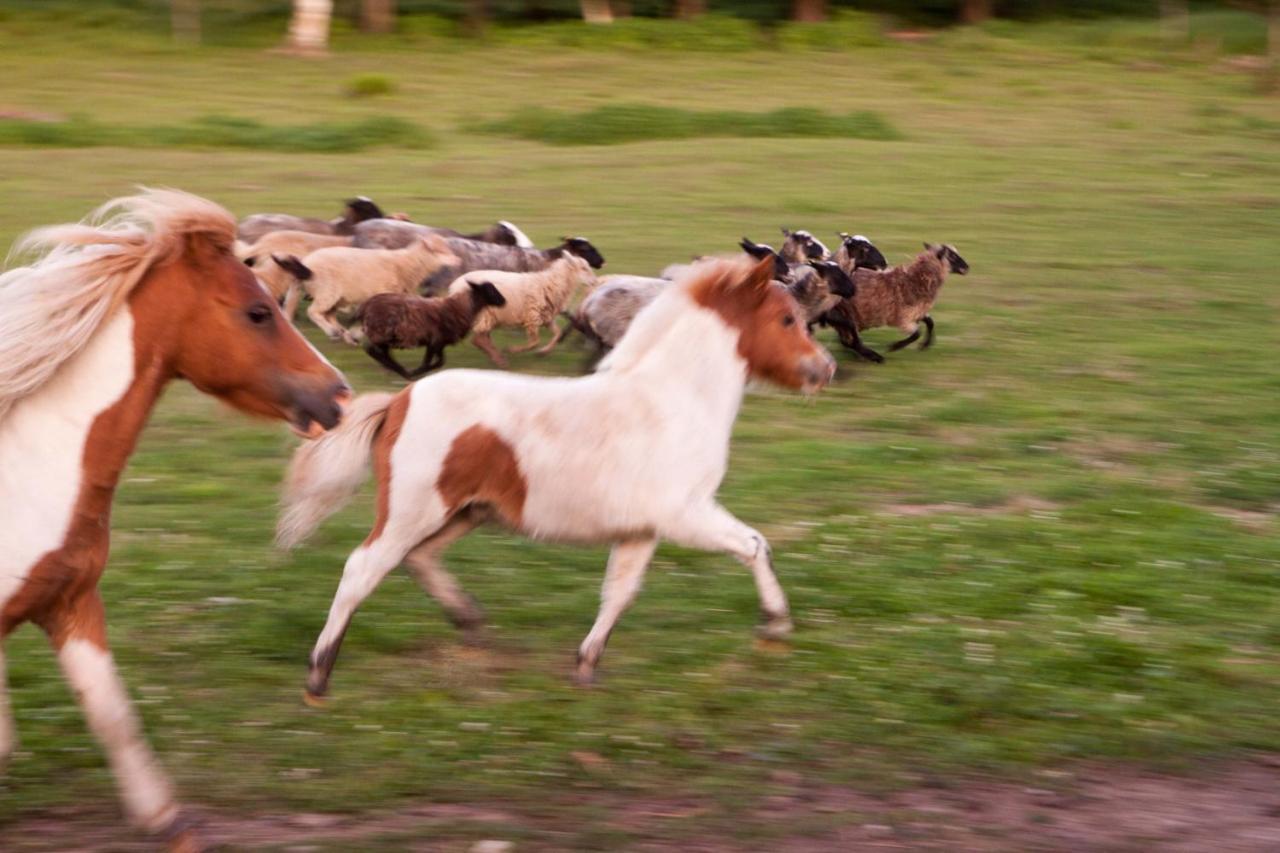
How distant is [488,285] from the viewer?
36.7 feet

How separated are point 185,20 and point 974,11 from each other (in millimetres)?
18433

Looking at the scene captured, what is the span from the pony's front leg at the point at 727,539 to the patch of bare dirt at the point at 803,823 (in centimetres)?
93

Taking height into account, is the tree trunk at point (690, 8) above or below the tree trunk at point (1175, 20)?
below

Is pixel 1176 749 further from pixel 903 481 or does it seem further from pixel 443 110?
pixel 443 110

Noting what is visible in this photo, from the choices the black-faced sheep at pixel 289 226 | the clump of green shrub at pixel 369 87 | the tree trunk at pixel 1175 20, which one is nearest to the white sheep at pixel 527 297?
the black-faced sheep at pixel 289 226

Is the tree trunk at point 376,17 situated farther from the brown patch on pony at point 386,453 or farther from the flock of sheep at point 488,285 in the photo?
the brown patch on pony at point 386,453

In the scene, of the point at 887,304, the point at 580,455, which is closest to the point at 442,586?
the point at 580,455

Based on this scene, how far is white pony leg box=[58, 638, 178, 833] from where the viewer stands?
4340 millimetres

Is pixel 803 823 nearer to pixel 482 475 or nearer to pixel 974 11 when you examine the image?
pixel 482 475

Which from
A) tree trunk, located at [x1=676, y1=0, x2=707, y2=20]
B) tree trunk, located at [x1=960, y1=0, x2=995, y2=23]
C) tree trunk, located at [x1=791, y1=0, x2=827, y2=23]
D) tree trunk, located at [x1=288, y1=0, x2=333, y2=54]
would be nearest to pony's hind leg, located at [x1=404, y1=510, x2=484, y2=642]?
tree trunk, located at [x1=288, y1=0, x2=333, y2=54]

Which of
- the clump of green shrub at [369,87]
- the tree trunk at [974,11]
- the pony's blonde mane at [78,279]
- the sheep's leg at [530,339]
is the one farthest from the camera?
the tree trunk at [974,11]

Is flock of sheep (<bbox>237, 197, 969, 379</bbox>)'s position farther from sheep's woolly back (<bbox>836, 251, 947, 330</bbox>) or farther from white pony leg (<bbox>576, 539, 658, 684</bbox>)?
white pony leg (<bbox>576, 539, 658, 684</bbox>)

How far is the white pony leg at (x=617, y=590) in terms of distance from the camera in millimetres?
5727

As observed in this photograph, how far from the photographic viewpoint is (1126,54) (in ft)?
110
